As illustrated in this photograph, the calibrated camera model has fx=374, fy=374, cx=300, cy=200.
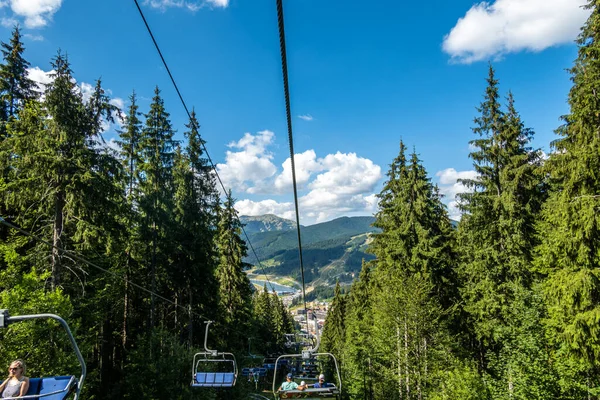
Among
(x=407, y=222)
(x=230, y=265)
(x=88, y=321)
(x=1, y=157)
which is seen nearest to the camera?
(x=1, y=157)

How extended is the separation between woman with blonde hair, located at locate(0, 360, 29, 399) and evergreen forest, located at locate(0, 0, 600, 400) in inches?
83.8

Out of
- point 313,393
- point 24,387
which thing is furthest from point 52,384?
point 313,393

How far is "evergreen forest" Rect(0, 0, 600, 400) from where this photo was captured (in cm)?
1164

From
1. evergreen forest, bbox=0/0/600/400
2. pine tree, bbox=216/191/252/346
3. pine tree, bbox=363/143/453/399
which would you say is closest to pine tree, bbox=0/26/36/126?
evergreen forest, bbox=0/0/600/400

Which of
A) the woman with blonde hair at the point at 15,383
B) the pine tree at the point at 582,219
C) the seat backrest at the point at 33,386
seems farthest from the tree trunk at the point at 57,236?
the pine tree at the point at 582,219

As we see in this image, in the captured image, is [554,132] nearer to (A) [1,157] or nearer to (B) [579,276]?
(B) [579,276]

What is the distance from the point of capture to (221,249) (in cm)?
2900

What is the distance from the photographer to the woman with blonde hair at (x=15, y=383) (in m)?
5.55

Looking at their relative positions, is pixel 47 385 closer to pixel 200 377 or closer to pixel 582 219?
pixel 200 377

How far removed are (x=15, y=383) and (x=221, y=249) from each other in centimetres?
2343

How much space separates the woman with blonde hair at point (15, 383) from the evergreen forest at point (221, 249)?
2.13 meters

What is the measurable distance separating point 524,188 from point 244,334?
23.7 m

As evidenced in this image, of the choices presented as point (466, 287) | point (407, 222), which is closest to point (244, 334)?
point (407, 222)

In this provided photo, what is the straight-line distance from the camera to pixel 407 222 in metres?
22.8
